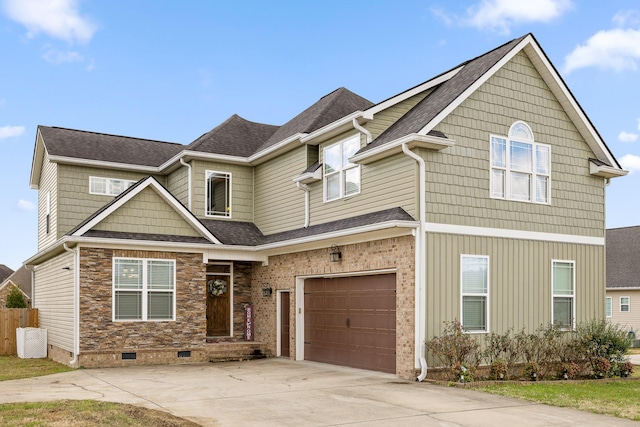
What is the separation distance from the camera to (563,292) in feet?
56.1

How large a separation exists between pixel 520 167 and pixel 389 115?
3.52m

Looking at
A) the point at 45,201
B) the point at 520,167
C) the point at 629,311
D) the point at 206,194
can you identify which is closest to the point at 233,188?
the point at 206,194

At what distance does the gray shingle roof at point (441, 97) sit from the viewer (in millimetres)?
15484

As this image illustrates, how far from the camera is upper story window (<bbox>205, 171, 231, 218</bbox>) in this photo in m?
22.1

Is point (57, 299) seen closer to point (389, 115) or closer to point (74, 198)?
point (74, 198)

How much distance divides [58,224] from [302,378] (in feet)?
39.4

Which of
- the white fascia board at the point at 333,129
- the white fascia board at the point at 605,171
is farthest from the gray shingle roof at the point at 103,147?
the white fascia board at the point at 605,171

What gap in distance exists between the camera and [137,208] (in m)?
18.6

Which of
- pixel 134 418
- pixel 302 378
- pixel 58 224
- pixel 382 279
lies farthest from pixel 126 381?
pixel 58 224

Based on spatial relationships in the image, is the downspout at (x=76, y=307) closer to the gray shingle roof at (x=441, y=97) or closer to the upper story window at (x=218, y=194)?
the upper story window at (x=218, y=194)

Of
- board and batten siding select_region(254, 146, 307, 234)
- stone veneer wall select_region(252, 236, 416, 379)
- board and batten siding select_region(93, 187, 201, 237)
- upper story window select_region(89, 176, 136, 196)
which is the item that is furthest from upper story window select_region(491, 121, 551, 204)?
upper story window select_region(89, 176, 136, 196)

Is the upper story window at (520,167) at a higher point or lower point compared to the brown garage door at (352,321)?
higher

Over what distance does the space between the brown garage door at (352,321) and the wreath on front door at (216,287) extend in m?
3.27

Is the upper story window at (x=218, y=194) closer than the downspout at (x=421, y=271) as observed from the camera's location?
No
